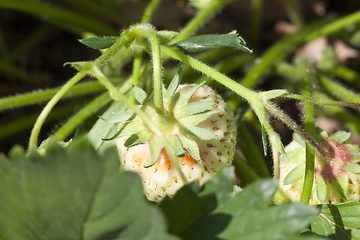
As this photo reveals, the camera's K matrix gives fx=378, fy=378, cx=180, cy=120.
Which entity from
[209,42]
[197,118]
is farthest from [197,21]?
[197,118]

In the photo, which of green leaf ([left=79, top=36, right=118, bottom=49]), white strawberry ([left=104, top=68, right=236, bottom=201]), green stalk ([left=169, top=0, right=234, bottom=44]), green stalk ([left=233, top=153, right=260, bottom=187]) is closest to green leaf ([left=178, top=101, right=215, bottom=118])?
white strawberry ([left=104, top=68, right=236, bottom=201])

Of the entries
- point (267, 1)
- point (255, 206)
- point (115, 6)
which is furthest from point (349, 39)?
point (255, 206)

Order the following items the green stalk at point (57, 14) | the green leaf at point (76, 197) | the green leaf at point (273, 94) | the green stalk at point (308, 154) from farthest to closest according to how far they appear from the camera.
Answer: the green stalk at point (57, 14) < the green stalk at point (308, 154) < the green leaf at point (273, 94) < the green leaf at point (76, 197)

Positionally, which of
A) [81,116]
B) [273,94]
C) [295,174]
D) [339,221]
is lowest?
[339,221]

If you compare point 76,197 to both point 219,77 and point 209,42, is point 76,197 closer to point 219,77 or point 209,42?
point 219,77

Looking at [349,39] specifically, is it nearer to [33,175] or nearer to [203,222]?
[203,222]

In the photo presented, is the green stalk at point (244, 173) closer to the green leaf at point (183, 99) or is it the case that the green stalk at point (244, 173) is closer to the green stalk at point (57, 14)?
the green leaf at point (183, 99)

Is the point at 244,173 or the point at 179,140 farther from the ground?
the point at 179,140

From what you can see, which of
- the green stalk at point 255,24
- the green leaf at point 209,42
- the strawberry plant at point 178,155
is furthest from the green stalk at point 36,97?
the green stalk at point 255,24
